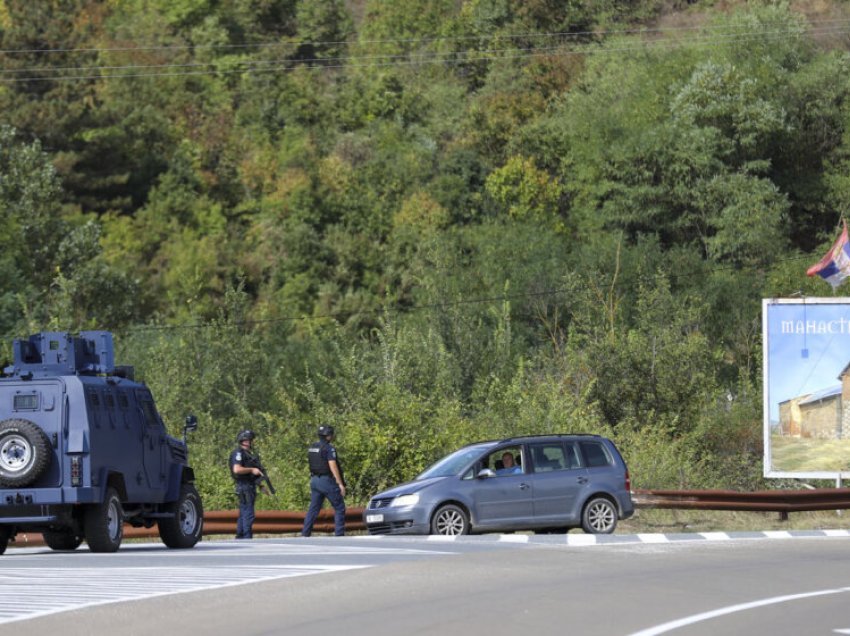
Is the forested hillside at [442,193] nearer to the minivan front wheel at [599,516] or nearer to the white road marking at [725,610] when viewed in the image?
the minivan front wheel at [599,516]

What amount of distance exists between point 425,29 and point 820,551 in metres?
90.4

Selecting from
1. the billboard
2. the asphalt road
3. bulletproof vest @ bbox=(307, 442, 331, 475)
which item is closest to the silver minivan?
bulletproof vest @ bbox=(307, 442, 331, 475)

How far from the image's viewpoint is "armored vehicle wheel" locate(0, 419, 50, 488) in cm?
2036

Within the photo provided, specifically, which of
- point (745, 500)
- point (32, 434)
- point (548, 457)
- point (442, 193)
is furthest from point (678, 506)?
point (442, 193)

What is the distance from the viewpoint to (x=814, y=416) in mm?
33188

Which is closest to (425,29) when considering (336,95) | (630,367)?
(336,95)

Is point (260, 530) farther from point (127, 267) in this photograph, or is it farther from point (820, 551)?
point (127, 267)

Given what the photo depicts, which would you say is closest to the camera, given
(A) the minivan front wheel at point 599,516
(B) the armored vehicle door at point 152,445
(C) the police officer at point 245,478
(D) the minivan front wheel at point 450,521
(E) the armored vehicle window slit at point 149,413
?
(B) the armored vehicle door at point 152,445

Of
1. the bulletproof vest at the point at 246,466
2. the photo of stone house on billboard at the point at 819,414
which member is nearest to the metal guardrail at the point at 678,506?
the bulletproof vest at the point at 246,466

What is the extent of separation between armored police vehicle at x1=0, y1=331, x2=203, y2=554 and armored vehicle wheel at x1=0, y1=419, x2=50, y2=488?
1 cm

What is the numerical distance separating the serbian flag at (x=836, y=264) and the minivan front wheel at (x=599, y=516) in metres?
13.7

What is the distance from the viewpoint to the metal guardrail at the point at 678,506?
2728 centimetres

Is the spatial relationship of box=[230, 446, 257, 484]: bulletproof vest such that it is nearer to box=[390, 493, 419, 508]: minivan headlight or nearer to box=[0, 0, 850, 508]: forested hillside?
box=[390, 493, 419, 508]: minivan headlight

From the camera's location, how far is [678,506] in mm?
29250
